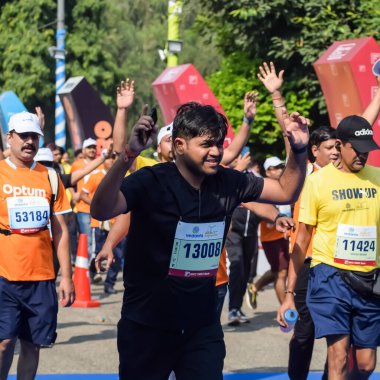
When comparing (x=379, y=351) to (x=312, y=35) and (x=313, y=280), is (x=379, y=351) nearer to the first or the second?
(x=313, y=280)

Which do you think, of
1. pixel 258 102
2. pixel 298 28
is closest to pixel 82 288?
pixel 258 102

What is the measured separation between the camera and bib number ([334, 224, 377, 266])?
22.4 feet

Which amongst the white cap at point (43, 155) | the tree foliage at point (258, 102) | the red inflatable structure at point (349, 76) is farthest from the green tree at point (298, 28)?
the white cap at point (43, 155)

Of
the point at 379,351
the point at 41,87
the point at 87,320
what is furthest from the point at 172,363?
the point at 41,87

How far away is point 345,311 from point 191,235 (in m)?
1.82

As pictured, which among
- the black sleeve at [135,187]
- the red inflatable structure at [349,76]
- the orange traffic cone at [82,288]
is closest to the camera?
the black sleeve at [135,187]

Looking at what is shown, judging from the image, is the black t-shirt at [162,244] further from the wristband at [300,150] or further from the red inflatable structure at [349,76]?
the red inflatable structure at [349,76]

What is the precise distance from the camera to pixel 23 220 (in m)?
7.23

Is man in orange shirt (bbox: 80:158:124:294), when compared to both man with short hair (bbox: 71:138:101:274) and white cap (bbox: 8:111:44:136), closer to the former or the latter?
man with short hair (bbox: 71:138:101:274)

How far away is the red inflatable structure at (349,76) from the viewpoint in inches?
495

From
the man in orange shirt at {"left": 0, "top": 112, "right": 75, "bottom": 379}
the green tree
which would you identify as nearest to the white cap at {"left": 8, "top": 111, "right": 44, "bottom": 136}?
the man in orange shirt at {"left": 0, "top": 112, "right": 75, "bottom": 379}

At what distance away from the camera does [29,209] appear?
23.7 ft

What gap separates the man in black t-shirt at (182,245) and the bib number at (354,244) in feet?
4.66

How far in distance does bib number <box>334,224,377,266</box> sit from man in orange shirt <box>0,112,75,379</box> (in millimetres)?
1779
